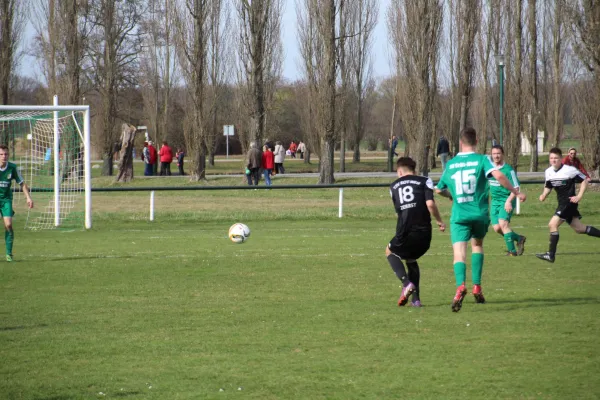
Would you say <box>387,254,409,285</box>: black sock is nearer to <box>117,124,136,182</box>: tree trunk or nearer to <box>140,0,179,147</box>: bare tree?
<box>117,124,136,182</box>: tree trunk

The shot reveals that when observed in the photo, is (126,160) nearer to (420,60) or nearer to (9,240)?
(420,60)

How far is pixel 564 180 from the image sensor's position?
1480 cm

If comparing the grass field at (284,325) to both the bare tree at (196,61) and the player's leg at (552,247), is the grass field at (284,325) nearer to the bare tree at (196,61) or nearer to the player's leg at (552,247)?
the player's leg at (552,247)

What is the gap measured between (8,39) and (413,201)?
31.1 meters

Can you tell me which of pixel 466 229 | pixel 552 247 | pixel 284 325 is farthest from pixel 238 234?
pixel 284 325

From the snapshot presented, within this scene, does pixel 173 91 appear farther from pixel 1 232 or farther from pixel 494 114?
pixel 1 232

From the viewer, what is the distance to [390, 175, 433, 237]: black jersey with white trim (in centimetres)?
956

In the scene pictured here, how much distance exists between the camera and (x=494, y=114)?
5091cm

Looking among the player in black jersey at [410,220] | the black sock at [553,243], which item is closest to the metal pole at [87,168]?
the black sock at [553,243]

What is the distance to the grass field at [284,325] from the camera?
6.38m

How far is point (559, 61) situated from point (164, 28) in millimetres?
25020

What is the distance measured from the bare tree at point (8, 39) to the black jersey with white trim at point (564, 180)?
92.9 feet

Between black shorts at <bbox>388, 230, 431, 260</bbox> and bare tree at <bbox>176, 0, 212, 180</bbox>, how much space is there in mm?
28630

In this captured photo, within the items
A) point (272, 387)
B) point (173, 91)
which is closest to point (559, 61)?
point (173, 91)
